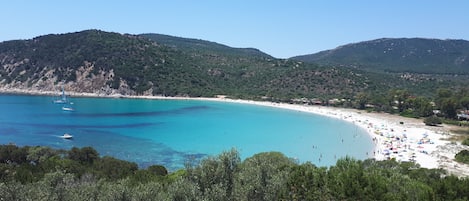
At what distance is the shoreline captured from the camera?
4719 cm

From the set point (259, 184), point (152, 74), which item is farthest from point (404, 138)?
point (152, 74)

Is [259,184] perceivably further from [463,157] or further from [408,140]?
[408,140]

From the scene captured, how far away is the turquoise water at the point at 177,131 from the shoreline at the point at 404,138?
2.76 m

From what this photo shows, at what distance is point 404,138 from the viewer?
6294 centimetres

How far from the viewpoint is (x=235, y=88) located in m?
148

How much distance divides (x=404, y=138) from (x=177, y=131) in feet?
127

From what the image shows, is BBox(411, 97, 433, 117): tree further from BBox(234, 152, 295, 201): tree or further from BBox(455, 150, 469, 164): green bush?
BBox(234, 152, 295, 201): tree

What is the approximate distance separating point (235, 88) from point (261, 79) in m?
11.7

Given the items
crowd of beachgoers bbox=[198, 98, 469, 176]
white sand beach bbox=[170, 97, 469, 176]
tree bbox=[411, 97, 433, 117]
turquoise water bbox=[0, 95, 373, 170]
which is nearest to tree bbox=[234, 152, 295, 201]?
turquoise water bbox=[0, 95, 373, 170]

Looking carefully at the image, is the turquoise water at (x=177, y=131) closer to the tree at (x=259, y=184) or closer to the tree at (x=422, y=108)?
the tree at (x=422, y=108)

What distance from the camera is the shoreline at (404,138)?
155 feet

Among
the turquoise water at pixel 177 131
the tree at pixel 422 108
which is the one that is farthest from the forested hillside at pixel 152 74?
the tree at pixel 422 108

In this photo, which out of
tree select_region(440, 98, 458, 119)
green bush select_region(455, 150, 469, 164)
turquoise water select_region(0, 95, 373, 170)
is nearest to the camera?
green bush select_region(455, 150, 469, 164)

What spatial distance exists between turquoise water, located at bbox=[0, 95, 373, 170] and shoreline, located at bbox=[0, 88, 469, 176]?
9.06 ft
